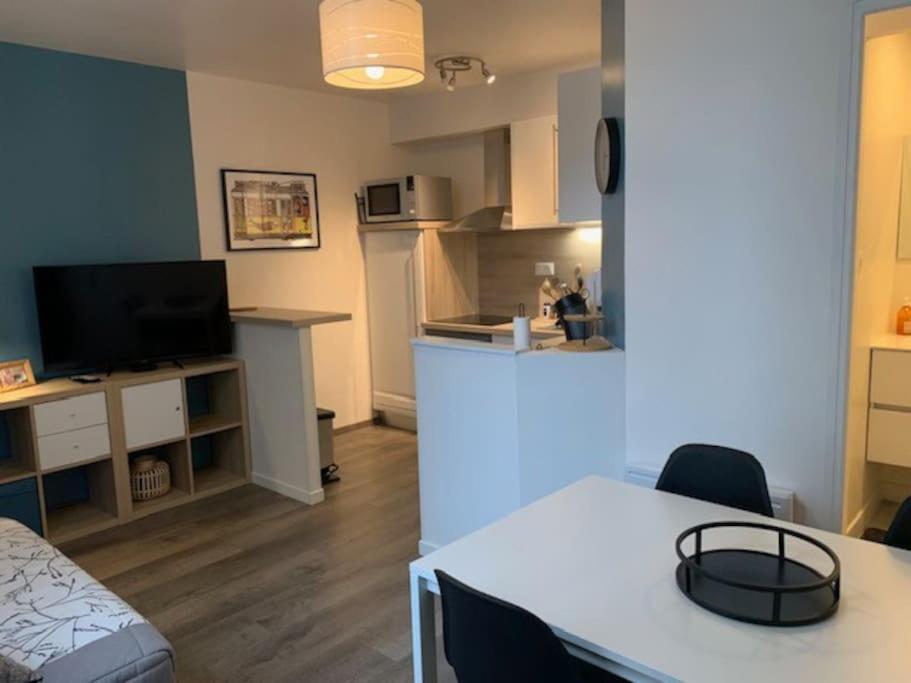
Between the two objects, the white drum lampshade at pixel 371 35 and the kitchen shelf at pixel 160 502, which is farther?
the kitchen shelf at pixel 160 502

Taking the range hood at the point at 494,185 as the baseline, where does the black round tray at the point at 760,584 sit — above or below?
below

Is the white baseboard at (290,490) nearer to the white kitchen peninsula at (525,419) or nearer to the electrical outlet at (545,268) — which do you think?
the white kitchen peninsula at (525,419)

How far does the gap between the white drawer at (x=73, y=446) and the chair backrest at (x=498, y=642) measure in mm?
2849

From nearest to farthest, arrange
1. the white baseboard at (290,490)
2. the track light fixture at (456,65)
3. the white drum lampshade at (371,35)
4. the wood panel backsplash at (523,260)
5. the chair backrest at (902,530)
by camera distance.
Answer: the chair backrest at (902,530), the white drum lampshade at (371,35), the white baseboard at (290,490), the track light fixture at (456,65), the wood panel backsplash at (523,260)

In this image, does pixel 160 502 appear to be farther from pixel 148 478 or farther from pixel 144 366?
pixel 144 366

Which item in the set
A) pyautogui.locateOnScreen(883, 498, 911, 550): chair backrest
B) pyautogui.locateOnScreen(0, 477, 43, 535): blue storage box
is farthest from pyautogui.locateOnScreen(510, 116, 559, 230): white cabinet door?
pyautogui.locateOnScreen(0, 477, 43, 535): blue storage box

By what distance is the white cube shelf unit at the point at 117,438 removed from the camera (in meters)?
3.42

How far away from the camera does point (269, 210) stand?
480 cm

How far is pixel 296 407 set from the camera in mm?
3943

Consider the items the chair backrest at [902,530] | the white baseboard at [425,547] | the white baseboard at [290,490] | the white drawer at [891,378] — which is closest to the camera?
the chair backrest at [902,530]

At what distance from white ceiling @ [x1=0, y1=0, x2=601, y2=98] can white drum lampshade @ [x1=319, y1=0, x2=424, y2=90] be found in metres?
1.34

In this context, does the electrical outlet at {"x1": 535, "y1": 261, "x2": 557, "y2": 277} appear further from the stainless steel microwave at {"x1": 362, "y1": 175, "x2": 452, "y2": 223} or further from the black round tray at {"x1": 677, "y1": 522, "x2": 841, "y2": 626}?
the black round tray at {"x1": 677, "y1": 522, "x2": 841, "y2": 626}

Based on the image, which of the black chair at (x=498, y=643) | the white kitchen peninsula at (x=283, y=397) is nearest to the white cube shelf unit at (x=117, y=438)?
the white kitchen peninsula at (x=283, y=397)

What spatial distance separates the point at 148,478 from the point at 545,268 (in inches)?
118
